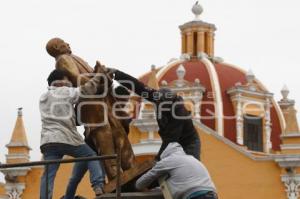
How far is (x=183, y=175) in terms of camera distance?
6.93 m

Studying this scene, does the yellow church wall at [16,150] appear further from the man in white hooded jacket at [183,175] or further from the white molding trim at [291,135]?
the man in white hooded jacket at [183,175]

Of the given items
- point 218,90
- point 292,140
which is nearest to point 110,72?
point 292,140

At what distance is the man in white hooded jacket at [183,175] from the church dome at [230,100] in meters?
22.7

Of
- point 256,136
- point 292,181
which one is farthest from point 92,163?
point 256,136

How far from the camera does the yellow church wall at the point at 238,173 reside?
87.1 ft

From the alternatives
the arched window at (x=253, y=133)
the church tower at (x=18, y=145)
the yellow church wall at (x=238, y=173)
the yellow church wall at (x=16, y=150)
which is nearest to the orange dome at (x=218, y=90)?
the arched window at (x=253, y=133)

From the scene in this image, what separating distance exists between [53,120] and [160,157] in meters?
1.07

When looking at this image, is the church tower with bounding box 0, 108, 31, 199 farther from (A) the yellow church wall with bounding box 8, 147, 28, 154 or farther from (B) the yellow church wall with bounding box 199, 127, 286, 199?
(B) the yellow church wall with bounding box 199, 127, 286, 199

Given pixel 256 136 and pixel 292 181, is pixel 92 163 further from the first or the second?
pixel 256 136

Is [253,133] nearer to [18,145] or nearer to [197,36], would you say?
[197,36]

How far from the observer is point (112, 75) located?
8359 mm

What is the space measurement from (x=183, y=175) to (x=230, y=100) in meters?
24.8

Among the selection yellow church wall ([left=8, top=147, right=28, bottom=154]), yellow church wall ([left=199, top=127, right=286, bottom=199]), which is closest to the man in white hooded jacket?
yellow church wall ([left=199, top=127, right=286, bottom=199])

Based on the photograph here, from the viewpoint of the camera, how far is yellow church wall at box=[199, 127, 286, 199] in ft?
87.1
